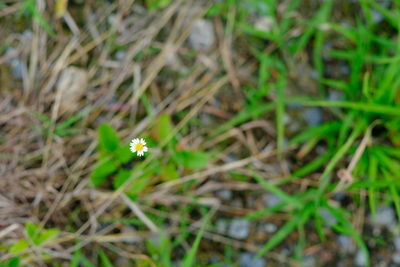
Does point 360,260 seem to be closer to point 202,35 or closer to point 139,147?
point 139,147

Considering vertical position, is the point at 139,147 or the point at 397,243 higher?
the point at 139,147

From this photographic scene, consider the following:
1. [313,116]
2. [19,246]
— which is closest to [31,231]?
[19,246]

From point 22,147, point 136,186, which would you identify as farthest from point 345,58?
point 22,147

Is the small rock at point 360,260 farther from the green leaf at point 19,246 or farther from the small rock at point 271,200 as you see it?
the green leaf at point 19,246

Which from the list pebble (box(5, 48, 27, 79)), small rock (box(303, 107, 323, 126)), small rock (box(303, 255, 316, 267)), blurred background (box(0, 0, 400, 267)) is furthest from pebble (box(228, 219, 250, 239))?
pebble (box(5, 48, 27, 79))

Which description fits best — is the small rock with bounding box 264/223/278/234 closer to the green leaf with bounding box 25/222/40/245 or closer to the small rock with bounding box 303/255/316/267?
the small rock with bounding box 303/255/316/267

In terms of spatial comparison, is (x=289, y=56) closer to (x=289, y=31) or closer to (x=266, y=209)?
(x=289, y=31)

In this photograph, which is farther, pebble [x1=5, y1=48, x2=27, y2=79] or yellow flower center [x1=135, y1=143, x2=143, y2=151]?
pebble [x1=5, y1=48, x2=27, y2=79]
